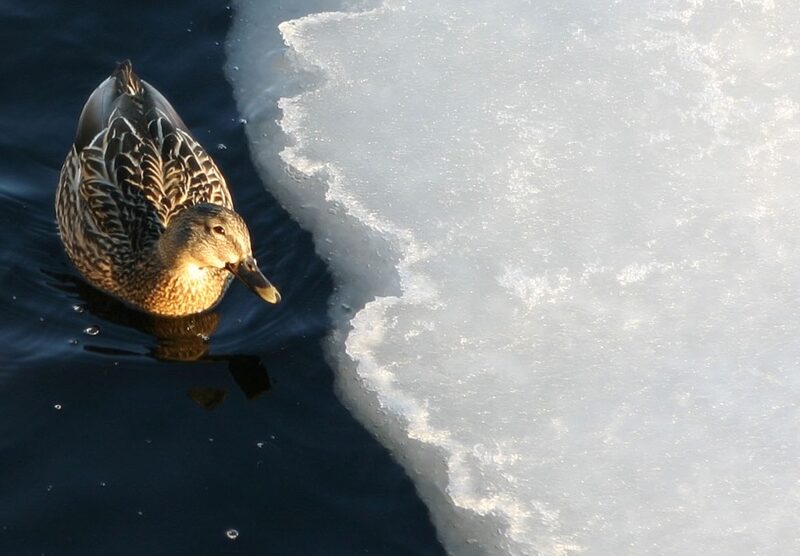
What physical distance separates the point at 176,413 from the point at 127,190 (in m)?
1.28

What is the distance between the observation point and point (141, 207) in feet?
20.4

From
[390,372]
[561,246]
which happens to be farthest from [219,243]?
[561,246]

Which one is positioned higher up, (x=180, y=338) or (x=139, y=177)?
(x=139, y=177)

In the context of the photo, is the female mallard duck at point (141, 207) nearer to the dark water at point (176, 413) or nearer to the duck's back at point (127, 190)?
the duck's back at point (127, 190)

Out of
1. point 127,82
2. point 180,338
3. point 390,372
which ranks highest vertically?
point 127,82

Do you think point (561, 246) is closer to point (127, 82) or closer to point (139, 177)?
point (139, 177)

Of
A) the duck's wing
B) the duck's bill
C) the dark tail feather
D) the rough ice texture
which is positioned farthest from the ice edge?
the dark tail feather

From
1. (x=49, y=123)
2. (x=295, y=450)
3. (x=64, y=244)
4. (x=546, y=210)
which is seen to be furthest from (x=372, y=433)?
(x=49, y=123)

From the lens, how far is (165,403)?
546 centimetres

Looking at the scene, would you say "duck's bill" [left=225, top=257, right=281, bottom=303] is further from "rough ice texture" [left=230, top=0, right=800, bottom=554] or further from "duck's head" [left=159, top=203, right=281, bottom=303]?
"rough ice texture" [left=230, top=0, right=800, bottom=554]

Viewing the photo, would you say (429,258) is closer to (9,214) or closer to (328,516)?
(328,516)

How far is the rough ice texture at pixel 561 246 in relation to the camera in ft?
17.0

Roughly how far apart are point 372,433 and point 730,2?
3468 millimetres

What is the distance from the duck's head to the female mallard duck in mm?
11
